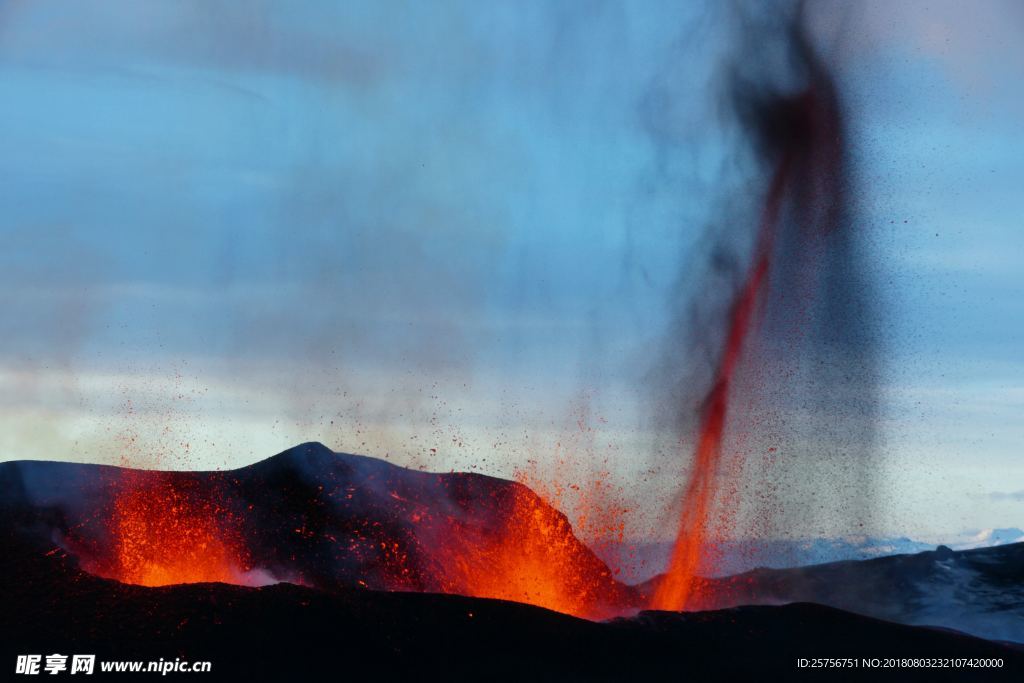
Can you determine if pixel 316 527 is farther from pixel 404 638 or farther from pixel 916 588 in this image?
pixel 916 588

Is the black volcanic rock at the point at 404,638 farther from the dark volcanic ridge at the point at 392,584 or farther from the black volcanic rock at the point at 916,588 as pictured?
the black volcanic rock at the point at 916,588

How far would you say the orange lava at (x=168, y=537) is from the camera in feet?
170

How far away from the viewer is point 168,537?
185 feet

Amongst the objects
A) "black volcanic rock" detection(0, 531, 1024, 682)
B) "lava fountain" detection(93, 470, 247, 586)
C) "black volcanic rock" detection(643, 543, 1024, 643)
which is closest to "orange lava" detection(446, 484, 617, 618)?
"black volcanic rock" detection(643, 543, 1024, 643)

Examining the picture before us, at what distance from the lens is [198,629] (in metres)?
40.2

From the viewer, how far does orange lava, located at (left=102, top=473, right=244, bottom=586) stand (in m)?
51.8

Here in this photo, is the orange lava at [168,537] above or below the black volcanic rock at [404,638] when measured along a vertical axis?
above

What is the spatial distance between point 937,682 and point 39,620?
29.3m

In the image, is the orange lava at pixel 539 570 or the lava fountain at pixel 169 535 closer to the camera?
the lava fountain at pixel 169 535

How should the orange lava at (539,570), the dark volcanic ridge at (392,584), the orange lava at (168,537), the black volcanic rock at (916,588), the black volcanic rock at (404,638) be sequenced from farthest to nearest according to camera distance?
the black volcanic rock at (916,588) < the orange lava at (539,570) < the orange lava at (168,537) < the dark volcanic ridge at (392,584) < the black volcanic rock at (404,638)

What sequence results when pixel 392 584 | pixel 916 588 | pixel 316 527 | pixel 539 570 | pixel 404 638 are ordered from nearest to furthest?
1. pixel 404 638
2. pixel 392 584
3. pixel 316 527
4. pixel 539 570
5. pixel 916 588

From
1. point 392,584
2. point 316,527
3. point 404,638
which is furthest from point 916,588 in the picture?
point 404,638

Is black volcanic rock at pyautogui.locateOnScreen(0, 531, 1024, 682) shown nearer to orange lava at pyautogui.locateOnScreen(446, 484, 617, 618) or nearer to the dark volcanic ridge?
the dark volcanic ridge

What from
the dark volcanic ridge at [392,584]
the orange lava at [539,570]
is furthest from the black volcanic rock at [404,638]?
the orange lava at [539,570]
